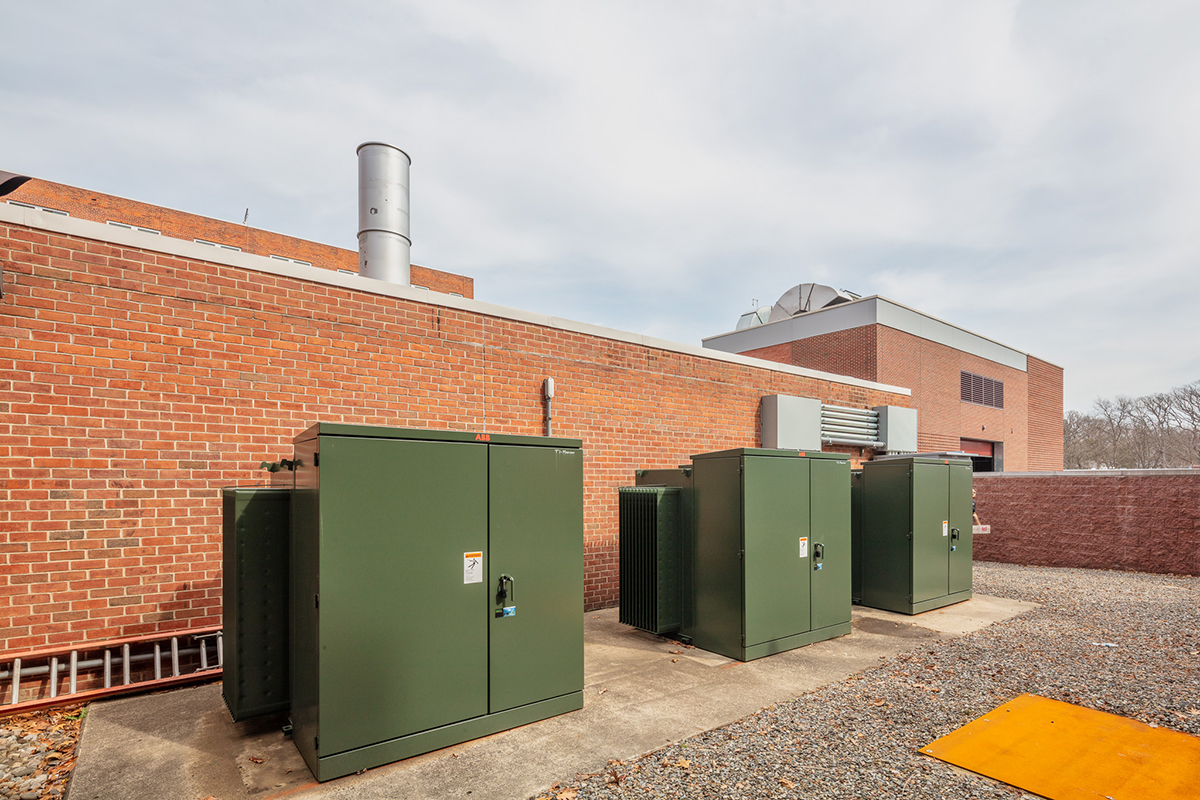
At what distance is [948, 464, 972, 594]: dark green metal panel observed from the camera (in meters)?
8.38

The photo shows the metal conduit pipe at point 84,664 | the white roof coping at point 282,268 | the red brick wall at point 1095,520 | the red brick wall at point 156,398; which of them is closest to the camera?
the metal conduit pipe at point 84,664

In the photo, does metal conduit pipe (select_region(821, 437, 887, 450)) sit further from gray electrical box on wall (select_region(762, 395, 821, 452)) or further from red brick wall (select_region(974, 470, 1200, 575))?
red brick wall (select_region(974, 470, 1200, 575))

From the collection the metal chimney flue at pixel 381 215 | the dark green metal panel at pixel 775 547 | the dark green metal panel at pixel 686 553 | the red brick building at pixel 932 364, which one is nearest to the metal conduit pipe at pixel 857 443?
the dark green metal panel at pixel 775 547

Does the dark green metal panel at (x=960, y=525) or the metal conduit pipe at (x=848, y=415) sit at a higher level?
the metal conduit pipe at (x=848, y=415)

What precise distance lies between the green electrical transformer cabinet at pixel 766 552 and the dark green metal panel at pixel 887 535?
5.03 ft

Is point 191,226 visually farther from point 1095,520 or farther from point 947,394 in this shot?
point 1095,520

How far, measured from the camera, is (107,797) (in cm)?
334

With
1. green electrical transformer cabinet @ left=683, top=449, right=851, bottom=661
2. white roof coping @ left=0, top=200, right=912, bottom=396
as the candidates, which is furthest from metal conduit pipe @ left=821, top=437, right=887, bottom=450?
green electrical transformer cabinet @ left=683, top=449, right=851, bottom=661

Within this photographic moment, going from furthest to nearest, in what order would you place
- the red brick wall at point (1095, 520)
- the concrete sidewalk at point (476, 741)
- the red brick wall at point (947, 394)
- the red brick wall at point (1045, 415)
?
the red brick wall at point (1045, 415) < the red brick wall at point (947, 394) < the red brick wall at point (1095, 520) < the concrete sidewalk at point (476, 741)

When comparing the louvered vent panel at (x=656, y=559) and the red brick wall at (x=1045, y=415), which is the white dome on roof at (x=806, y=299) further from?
the louvered vent panel at (x=656, y=559)

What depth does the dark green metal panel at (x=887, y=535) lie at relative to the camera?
7.77 meters

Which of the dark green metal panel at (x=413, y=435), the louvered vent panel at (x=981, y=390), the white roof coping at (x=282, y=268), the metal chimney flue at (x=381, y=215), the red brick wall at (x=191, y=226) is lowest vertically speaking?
the dark green metal panel at (x=413, y=435)

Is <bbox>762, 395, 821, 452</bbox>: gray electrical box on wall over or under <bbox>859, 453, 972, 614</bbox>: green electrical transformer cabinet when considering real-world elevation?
over

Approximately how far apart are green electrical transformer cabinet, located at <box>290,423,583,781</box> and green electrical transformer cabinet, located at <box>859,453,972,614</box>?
510 centimetres
